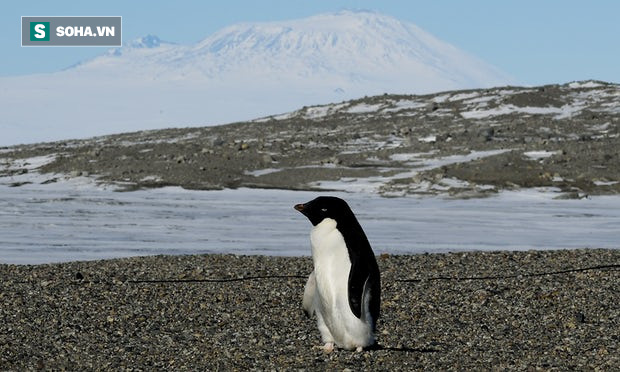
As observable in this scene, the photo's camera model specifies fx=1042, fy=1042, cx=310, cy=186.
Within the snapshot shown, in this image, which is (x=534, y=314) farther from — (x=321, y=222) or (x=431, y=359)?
(x=321, y=222)

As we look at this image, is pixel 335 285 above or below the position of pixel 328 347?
above

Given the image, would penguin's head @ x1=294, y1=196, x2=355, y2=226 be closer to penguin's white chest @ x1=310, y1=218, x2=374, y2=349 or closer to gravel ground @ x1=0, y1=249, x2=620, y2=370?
penguin's white chest @ x1=310, y1=218, x2=374, y2=349

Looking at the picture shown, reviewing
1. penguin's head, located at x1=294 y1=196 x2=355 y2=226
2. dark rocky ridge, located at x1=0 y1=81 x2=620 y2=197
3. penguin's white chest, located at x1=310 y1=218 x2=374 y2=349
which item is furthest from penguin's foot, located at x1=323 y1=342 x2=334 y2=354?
dark rocky ridge, located at x1=0 y1=81 x2=620 y2=197

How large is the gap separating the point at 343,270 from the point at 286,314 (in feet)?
9.01

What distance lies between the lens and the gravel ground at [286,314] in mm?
8031

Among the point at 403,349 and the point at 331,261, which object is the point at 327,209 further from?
the point at 403,349

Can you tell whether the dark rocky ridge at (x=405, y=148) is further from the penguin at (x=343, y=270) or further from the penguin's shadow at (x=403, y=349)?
the penguin at (x=343, y=270)

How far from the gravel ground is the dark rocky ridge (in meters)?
14.7

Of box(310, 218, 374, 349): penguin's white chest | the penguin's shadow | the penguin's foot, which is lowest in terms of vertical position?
the penguin's shadow

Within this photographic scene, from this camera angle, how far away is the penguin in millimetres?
7715

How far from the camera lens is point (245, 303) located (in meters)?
10.9

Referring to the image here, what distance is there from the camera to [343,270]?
25.3ft

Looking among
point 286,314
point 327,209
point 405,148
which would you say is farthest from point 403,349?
point 405,148

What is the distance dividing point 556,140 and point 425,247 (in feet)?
68.7
